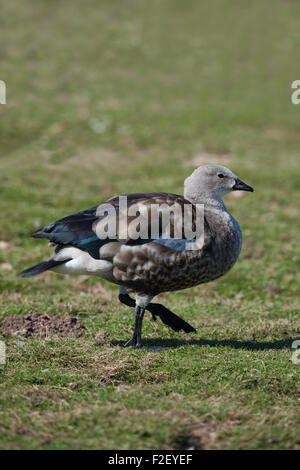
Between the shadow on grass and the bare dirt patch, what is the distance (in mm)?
670

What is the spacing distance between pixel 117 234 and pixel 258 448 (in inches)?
118

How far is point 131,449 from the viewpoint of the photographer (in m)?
5.33

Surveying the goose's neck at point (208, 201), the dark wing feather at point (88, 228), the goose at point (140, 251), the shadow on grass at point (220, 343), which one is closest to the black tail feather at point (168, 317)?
the shadow on grass at point (220, 343)

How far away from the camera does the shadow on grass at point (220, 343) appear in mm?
7965

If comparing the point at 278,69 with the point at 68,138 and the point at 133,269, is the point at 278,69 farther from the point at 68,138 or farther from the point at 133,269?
the point at 133,269

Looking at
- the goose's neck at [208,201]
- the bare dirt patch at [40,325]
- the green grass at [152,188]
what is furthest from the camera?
the bare dirt patch at [40,325]

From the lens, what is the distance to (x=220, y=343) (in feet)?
26.7

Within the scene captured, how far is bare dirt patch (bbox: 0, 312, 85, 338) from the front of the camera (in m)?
8.28

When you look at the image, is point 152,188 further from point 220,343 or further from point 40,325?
point 220,343

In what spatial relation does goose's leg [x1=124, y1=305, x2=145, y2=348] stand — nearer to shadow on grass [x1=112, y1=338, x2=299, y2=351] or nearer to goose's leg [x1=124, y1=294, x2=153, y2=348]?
goose's leg [x1=124, y1=294, x2=153, y2=348]

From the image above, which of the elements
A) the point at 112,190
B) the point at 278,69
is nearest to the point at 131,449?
the point at 112,190

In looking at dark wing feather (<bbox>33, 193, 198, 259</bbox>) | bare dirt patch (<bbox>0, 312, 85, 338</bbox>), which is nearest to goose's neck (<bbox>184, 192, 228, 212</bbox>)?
dark wing feather (<bbox>33, 193, 198, 259</bbox>)

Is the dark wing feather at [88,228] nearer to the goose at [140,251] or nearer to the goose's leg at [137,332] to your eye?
the goose at [140,251]

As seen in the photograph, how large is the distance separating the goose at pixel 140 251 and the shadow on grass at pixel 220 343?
0.41 meters
